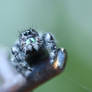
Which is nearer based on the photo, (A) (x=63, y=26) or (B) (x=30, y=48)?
(B) (x=30, y=48)

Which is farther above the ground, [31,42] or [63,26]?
[63,26]

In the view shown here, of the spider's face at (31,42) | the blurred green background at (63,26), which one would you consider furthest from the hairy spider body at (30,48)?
the blurred green background at (63,26)

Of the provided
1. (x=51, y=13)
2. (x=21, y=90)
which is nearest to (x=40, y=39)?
(x=21, y=90)

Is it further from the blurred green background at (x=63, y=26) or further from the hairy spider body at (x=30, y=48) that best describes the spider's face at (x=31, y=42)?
the blurred green background at (x=63, y=26)

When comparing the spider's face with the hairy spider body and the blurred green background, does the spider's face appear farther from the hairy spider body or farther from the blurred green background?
the blurred green background

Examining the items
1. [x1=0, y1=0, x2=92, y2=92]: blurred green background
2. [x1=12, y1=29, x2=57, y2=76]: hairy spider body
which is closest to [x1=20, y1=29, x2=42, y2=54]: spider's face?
[x1=12, y1=29, x2=57, y2=76]: hairy spider body

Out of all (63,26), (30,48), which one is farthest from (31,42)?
(63,26)

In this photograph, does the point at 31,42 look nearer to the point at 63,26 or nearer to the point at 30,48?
the point at 30,48
